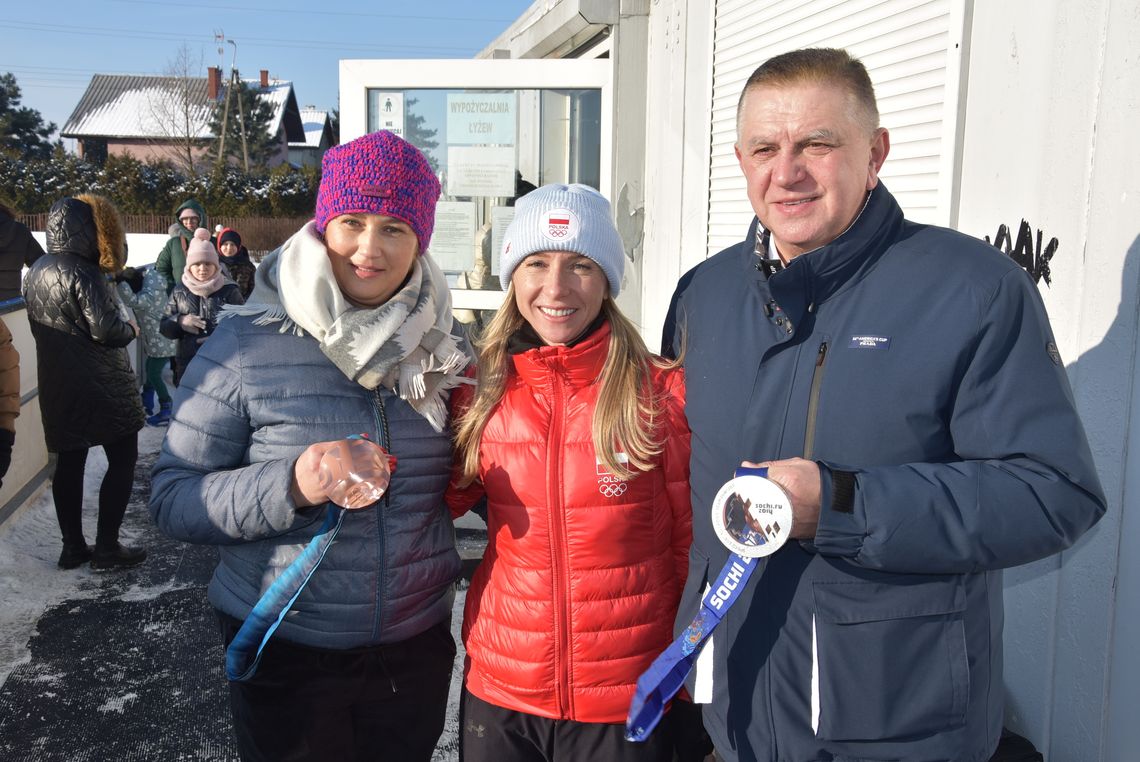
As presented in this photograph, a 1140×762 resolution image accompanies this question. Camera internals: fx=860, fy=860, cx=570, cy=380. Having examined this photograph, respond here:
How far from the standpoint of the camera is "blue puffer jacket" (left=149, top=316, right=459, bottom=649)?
5.95 ft

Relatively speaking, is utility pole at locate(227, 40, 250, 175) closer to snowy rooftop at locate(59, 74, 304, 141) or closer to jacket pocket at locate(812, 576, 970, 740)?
snowy rooftop at locate(59, 74, 304, 141)

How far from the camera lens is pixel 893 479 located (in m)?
1.41

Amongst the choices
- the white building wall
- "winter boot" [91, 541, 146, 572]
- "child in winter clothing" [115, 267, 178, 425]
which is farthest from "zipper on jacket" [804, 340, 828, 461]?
"child in winter clothing" [115, 267, 178, 425]

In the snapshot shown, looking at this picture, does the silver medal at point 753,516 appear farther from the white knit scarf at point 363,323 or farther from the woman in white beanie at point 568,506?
the white knit scarf at point 363,323

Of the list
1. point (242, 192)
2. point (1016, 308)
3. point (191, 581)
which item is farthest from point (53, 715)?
point (242, 192)

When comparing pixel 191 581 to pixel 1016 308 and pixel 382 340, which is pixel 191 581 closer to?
pixel 382 340

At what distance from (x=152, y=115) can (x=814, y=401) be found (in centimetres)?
5381

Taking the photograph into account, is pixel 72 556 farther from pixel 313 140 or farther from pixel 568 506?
pixel 313 140

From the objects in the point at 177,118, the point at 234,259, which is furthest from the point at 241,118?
the point at 234,259

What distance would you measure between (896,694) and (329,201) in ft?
5.07

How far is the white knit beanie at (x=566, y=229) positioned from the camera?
2043 millimetres

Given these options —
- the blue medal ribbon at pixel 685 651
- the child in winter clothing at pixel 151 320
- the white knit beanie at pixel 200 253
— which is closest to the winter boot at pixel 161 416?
the child in winter clothing at pixel 151 320

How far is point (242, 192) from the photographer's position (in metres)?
30.1

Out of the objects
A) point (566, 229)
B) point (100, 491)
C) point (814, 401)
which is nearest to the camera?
point (814, 401)
